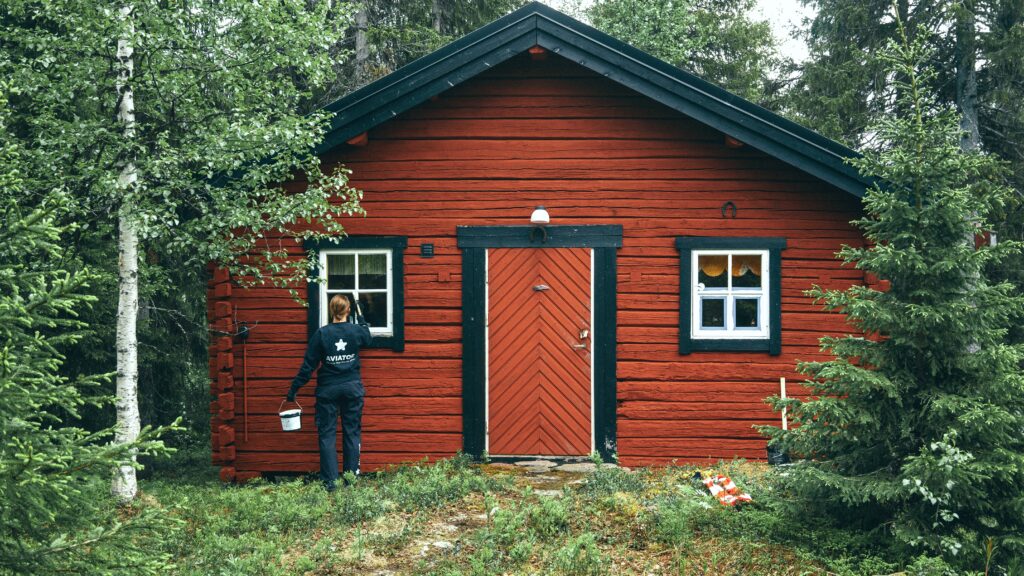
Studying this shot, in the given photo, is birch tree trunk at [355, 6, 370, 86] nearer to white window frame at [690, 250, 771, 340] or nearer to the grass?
white window frame at [690, 250, 771, 340]

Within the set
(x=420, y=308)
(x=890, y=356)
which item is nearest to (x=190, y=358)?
(x=420, y=308)

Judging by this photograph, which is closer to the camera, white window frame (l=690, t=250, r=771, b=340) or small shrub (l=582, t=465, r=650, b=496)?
small shrub (l=582, t=465, r=650, b=496)

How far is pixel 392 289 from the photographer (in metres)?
9.84

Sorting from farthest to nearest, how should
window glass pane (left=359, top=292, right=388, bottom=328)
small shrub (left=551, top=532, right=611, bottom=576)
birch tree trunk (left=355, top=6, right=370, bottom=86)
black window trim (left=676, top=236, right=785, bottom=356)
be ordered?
1. birch tree trunk (left=355, top=6, right=370, bottom=86)
2. window glass pane (left=359, top=292, right=388, bottom=328)
3. black window trim (left=676, top=236, right=785, bottom=356)
4. small shrub (left=551, top=532, right=611, bottom=576)

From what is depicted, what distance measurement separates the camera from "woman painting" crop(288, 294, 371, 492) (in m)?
8.58

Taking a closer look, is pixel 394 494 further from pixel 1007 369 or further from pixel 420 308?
pixel 1007 369

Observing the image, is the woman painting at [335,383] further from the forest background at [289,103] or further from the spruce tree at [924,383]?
the spruce tree at [924,383]

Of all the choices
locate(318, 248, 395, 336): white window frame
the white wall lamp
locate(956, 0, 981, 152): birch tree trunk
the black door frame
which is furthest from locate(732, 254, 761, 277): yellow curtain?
locate(956, 0, 981, 152): birch tree trunk

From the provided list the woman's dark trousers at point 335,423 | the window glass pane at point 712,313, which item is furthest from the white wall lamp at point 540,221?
the woman's dark trousers at point 335,423

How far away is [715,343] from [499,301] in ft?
8.34

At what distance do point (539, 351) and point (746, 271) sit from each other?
8.51 ft

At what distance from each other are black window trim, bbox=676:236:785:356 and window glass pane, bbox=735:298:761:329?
0.18 m

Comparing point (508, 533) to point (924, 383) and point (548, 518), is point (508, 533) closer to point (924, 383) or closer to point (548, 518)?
point (548, 518)

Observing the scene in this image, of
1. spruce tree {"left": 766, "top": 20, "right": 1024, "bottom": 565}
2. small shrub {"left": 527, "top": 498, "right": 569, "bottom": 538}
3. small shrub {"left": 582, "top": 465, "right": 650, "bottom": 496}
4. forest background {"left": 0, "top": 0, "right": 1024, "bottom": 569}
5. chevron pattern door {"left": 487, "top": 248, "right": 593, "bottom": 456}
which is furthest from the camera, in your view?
chevron pattern door {"left": 487, "top": 248, "right": 593, "bottom": 456}
